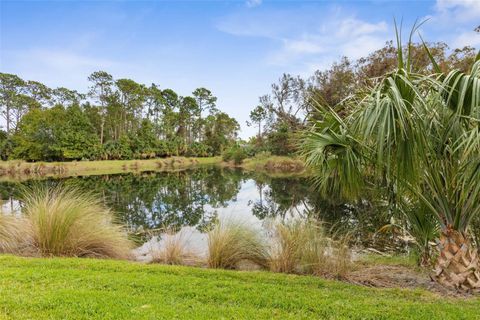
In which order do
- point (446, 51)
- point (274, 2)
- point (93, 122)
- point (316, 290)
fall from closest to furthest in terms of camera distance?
point (316, 290) < point (274, 2) < point (446, 51) < point (93, 122)

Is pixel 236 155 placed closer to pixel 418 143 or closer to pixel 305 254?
pixel 305 254

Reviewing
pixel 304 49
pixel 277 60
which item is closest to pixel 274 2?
pixel 304 49

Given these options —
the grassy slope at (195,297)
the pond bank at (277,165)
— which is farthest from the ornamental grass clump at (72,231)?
the pond bank at (277,165)

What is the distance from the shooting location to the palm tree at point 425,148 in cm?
247

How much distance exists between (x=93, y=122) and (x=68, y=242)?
36508mm

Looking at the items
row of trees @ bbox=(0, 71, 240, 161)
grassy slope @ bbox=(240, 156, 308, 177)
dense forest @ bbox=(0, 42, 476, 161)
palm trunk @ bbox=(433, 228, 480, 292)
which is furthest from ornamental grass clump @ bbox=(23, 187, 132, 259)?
row of trees @ bbox=(0, 71, 240, 161)

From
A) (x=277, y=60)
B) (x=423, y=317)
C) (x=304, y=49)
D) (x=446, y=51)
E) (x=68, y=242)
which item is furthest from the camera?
(x=446, y=51)

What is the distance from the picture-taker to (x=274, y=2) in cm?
859

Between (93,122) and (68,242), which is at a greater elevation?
(93,122)

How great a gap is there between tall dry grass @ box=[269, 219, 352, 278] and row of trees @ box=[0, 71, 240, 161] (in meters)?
31.6

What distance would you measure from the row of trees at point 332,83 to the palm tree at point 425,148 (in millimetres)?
361

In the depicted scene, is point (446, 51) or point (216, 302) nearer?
point (216, 302)

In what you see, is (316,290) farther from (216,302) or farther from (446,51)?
(446,51)

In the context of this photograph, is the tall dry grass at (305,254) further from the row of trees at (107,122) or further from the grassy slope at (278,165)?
the row of trees at (107,122)
